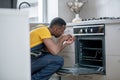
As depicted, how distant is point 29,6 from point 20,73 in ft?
11.6

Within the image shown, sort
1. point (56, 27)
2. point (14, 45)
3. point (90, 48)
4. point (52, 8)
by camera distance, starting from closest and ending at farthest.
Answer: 1. point (14, 45)
2. point (56, 27)
3. point (90, 48)
4. point (52, 8)

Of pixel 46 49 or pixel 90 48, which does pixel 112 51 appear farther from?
pixel 46 49

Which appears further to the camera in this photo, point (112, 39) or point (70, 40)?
point (112, 39)

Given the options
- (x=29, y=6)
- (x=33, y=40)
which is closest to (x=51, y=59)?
(x=33, y=40)

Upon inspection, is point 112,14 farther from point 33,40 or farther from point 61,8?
point 33,40

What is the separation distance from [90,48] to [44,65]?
1.00 m

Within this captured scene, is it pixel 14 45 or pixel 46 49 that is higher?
pixel 14 45

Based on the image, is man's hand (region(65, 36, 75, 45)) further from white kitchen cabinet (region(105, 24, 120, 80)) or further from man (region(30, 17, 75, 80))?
white kitchen cabinet (region(105, 24, 120, 80))

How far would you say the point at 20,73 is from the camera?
1.60 metres

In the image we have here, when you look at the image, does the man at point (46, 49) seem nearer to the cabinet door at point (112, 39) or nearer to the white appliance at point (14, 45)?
the cabinet door at point (112, 39)

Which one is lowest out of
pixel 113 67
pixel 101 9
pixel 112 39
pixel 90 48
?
pixel 113 67

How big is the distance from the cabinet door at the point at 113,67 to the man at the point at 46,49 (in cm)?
63

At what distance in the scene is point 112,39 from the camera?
11.0 feet

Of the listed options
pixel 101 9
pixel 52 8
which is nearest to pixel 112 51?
pixel 101 9
